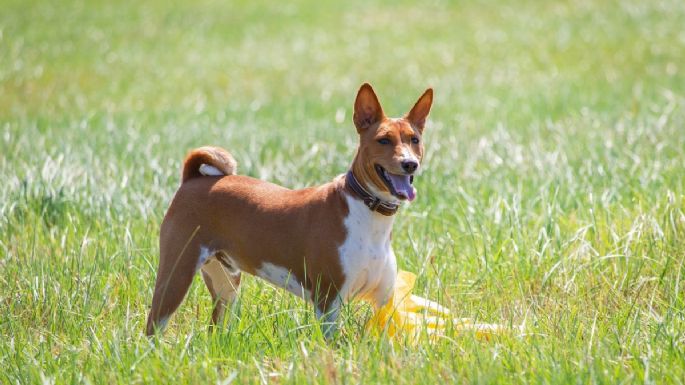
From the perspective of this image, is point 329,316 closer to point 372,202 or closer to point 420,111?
point 372,202

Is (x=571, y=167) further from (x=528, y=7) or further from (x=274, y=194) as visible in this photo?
(x=528, y=7)

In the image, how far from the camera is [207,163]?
16.2ft

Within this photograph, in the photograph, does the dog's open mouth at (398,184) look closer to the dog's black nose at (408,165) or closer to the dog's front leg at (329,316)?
the dog's black nose at (408,165)

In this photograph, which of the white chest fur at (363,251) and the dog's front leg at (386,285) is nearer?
the white chest fur at (363,251)

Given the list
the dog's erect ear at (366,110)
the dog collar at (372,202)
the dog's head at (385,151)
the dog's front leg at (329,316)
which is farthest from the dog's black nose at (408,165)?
the dog's front leg at (329,316)

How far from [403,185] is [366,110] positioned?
1.54 feet

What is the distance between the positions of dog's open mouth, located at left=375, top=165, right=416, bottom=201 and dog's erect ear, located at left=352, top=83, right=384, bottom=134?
31 centimetres

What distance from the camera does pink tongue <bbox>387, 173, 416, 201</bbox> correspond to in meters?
4.23

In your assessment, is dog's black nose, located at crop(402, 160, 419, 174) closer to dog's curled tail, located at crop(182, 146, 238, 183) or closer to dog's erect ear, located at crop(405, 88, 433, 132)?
dog's erect ear, located at crop(405, 88, 433, 132)

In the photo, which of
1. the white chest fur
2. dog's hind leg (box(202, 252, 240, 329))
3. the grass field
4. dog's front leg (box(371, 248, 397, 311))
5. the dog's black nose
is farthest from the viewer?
dog's hind leg (box(202, 252, 240, 329))

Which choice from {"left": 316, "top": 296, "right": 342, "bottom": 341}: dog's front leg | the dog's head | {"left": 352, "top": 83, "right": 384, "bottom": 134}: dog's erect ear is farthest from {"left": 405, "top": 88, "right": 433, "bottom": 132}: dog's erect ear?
{"left": 316, "top": 296, "right": 342, "bottom": 341}: dog's front leg

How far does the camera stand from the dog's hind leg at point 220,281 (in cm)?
485

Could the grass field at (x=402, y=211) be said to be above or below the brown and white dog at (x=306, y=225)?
below

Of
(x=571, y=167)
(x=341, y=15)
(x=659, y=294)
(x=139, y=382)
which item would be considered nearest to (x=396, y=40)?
(x=341, y=15)
